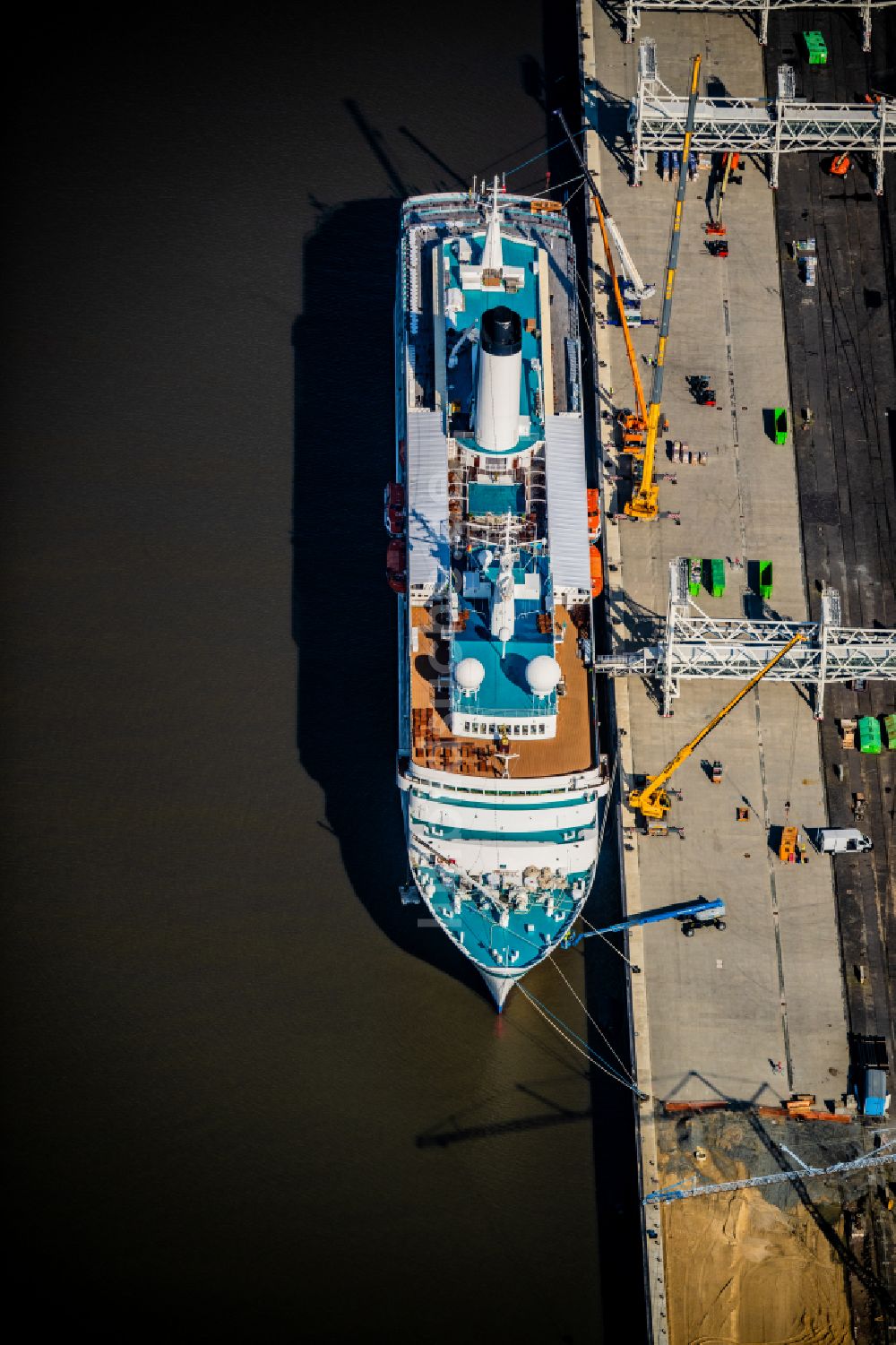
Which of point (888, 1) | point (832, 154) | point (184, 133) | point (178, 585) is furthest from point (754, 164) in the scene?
point (178, 585)

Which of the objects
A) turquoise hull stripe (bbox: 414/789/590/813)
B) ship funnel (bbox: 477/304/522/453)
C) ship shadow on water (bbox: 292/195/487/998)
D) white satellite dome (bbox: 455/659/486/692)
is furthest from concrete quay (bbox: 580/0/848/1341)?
white satellite dome (bbox: 455/659/486/692)

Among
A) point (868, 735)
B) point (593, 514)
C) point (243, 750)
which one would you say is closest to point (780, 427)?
point (593, 514)

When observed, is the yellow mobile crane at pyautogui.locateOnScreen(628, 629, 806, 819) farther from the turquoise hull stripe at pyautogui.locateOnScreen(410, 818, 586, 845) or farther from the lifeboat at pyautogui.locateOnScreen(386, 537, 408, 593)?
the lifeboat at pyautogui.locateOnScreen(386, 537, 408, 593)

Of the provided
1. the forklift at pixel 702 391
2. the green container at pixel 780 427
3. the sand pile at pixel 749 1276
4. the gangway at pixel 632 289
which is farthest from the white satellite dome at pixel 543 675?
the gangway at pixel 632 289

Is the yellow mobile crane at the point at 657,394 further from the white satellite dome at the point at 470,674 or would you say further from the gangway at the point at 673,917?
the gangway at the point at 673,917

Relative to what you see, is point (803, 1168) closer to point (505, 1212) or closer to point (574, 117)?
point (505, 1212)

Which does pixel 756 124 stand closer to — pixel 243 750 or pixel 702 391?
pixel 702 391
